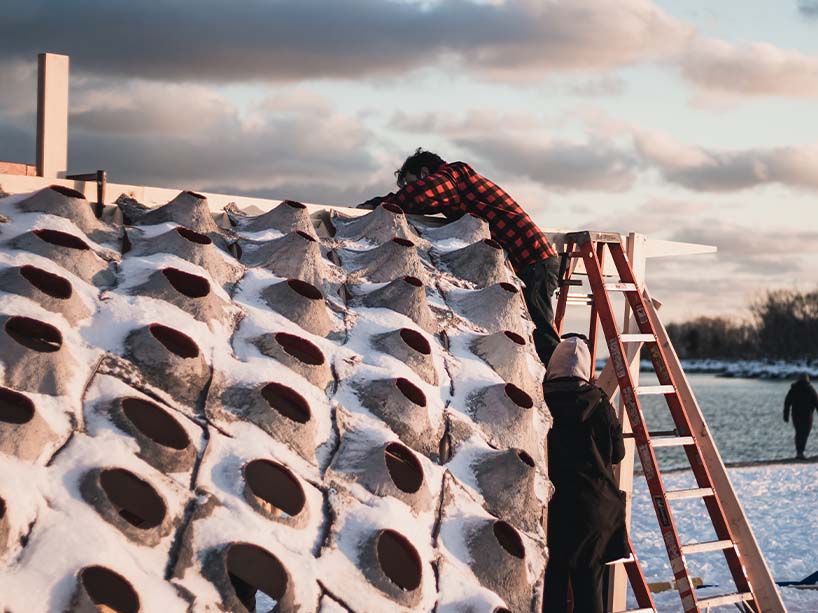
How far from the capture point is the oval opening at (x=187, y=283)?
3.55m

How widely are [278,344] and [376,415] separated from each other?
0.40 metres

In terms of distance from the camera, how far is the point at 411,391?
11.8 ft

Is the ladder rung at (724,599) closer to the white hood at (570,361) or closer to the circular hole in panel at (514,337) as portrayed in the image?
the white hood at (570,361)

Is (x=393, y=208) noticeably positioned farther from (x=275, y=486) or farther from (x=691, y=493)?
(x=691, y=493)

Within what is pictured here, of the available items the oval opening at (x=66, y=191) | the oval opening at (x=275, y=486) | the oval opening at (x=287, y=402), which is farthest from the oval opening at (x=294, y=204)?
the oval opening at (x=275, y=486)

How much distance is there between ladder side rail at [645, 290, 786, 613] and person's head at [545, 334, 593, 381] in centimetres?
127

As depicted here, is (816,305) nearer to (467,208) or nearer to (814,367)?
(814,367)

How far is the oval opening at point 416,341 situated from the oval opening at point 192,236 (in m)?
0.79

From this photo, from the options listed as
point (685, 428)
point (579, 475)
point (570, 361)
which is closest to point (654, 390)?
point (685, 428)

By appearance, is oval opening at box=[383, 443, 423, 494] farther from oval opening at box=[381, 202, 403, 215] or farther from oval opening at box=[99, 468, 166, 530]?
oval opening at box=[381, 202, 403, 215]

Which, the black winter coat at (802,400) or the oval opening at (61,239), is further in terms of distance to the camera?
the black winter coat at (802,400)

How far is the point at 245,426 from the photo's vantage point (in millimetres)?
3186

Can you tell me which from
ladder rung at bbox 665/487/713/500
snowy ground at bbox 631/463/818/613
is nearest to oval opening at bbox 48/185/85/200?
ladder rung at bbox 665/487/713/500

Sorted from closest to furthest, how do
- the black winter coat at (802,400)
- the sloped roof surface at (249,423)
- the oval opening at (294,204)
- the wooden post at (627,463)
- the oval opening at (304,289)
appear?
1. the sloped roof surface at (249,423)
2. the oval opening at (304,289)
3. the oval opening at (294,204)
4. the wooden post at (627,463)
5. the black winter coat at (802,400)
